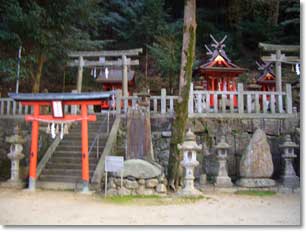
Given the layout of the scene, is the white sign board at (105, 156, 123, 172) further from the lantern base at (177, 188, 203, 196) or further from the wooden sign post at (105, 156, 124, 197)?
the lantern base at (177, 188, 203, 196)

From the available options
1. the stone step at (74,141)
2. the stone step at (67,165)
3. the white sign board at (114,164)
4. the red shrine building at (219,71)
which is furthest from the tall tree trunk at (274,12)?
the stone step at (67,165)

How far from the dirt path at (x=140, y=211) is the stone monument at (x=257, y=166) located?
23.2 inches

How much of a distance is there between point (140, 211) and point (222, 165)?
2740 mm

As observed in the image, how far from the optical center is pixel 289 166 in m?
6.64

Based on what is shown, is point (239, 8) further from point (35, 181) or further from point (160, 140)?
point (35, 181)

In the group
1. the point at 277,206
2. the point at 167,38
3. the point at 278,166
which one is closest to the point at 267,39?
the point at 167,38

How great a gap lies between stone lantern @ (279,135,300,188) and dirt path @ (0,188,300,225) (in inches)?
31.4

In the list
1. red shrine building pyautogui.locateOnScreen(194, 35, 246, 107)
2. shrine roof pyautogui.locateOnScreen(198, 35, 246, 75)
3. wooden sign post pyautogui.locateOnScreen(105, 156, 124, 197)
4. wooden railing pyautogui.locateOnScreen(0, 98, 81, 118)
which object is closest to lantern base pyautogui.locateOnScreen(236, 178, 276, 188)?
wooden sign post pyautogui.locateOnScreen(105, 156, 124, 197)

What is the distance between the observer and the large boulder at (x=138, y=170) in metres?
5.67

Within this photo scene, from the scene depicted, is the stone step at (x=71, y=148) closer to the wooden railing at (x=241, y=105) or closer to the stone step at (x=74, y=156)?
the stone step at (x=74, y=156)

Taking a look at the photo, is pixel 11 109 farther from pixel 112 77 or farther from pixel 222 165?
pixel 222 165

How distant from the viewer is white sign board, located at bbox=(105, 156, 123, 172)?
5551mm

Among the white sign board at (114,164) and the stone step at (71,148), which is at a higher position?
the stone step at (71,148)

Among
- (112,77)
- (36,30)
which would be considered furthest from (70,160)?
(112,77)
